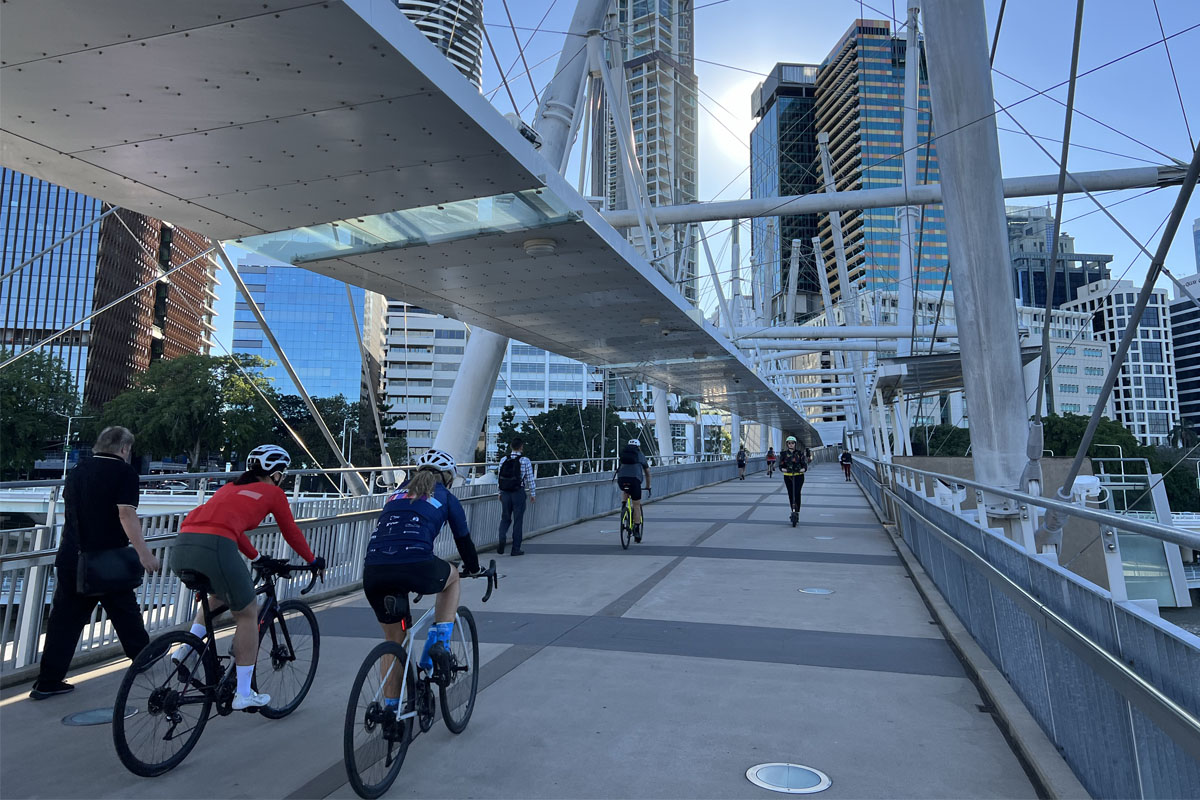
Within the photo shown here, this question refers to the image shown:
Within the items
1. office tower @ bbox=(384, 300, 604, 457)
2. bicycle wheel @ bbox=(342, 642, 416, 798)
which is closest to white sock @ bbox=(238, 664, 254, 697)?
bicycle wheel @ bbox=(342, 642, 416, 798)

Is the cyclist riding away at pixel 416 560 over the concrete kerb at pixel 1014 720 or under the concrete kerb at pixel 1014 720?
over

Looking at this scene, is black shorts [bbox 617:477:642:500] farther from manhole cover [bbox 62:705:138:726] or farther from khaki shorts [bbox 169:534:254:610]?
khaki shorts [bbox 169:534:254:610]

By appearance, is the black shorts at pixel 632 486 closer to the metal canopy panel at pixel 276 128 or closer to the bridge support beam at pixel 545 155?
the bridge support beam at pixel 545 155

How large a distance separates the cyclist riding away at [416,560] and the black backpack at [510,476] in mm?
8151

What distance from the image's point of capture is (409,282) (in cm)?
1277

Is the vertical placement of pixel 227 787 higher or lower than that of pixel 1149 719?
lower

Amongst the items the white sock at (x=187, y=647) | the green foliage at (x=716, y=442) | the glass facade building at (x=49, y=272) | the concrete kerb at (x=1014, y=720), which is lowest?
the concrete kerb at (x=1014, y=720)

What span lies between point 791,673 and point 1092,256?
133978 millimetres

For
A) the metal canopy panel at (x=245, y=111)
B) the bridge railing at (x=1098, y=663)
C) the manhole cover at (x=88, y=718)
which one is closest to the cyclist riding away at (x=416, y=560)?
the manhole cover at (x=88, y=718)

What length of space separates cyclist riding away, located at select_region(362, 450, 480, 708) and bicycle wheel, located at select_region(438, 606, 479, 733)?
0.16 metres

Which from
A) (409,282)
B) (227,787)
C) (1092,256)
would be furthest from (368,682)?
(1092,256)

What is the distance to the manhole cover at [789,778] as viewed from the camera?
4.05m

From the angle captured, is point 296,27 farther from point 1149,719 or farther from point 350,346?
point 350,346

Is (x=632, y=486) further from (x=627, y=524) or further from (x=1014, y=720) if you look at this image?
(x=1014, y=720)
